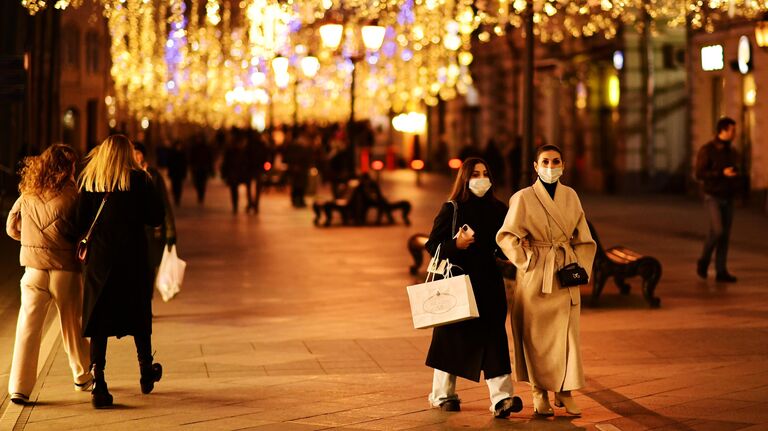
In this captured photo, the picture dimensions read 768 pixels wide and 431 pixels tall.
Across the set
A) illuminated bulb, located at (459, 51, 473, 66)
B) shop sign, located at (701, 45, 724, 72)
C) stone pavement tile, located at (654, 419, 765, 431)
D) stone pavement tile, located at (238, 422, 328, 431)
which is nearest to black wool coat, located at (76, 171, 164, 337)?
stone pavement tile, located at (238, 422, 328, 431)

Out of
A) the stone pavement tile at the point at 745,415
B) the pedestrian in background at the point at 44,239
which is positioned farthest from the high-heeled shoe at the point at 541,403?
the pedestrian in background at the point at 44,239

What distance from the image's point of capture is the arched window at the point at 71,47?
57.2 metres

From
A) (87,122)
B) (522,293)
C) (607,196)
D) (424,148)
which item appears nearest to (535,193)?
(522,293)

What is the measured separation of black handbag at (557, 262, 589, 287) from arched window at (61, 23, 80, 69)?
49.7m

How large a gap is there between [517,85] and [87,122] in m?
17.8

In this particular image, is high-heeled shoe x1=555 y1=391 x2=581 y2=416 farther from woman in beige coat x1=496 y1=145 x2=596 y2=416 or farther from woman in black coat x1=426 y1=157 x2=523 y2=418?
woman in black coat x1=426 y1=157 x2=523 y2=418

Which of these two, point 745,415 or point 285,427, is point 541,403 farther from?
point 285,427

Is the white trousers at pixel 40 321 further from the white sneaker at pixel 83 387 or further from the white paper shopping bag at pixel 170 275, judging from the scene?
the white paper shopping bag at pixel 170 275

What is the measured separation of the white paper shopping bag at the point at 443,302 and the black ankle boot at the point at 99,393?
2.11 metres

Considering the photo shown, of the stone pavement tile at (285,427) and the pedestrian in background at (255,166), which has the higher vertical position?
the pedestrian in background at (255,166)

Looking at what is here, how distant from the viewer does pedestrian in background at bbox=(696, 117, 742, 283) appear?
1767cm

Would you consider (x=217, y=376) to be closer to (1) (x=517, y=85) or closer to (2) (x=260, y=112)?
(1) (x=517, y=85)

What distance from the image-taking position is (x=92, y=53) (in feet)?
202

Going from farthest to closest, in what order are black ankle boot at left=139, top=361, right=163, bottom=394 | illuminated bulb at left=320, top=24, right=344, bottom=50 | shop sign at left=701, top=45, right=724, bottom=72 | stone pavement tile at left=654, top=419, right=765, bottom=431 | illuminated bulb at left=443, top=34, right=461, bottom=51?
illuminated bulb at left=443, top=34, right=461, bottom=51
illuminated bulb at left=320, top=24, right=344, bottom=50
shop sign at left=701, top=45, right=724, bottom=72
black ankle boot at left=139, top=361, right=163, bottom=394
stone pavement tile at left=654, top=419, right=765, bottom=431
